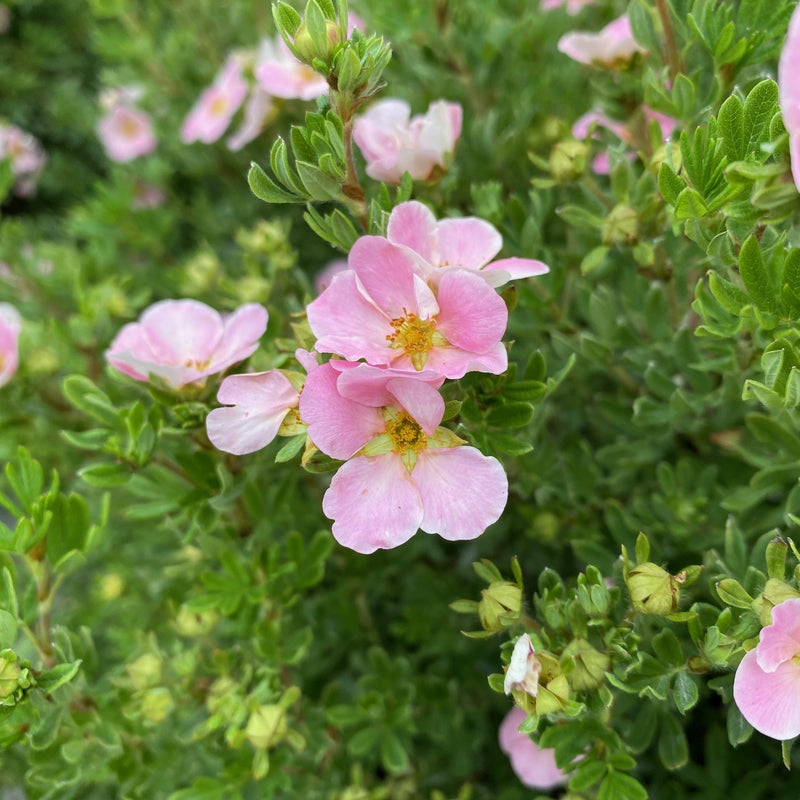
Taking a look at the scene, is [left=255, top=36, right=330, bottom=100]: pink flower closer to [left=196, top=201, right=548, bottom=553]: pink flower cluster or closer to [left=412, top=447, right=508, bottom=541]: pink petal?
[left=196, top=201, right=548, bottom=553]: pink flower cluster

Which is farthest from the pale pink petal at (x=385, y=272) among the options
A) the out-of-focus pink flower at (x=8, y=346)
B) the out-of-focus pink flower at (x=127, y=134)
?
the out-of-focus pink flower at (x=127, y=134)

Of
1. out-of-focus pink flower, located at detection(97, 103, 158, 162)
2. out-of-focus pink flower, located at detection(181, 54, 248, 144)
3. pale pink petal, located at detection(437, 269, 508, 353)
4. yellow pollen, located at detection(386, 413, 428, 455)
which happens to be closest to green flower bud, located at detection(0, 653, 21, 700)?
A: yellow pollen, located at detection(386, 413, 428, 455)

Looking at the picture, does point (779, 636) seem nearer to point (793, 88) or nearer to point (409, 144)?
point (793, 88)

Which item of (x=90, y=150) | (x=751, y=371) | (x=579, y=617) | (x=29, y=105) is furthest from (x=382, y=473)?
(x=29, y=105)

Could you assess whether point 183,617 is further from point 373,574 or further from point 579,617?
point 579,617

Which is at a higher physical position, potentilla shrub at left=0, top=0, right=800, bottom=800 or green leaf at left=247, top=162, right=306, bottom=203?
green leaf at left=247, top=162, right=306, bottom=203

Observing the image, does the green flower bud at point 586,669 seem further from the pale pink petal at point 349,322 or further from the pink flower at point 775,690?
the pale pink petal at point 349,322
